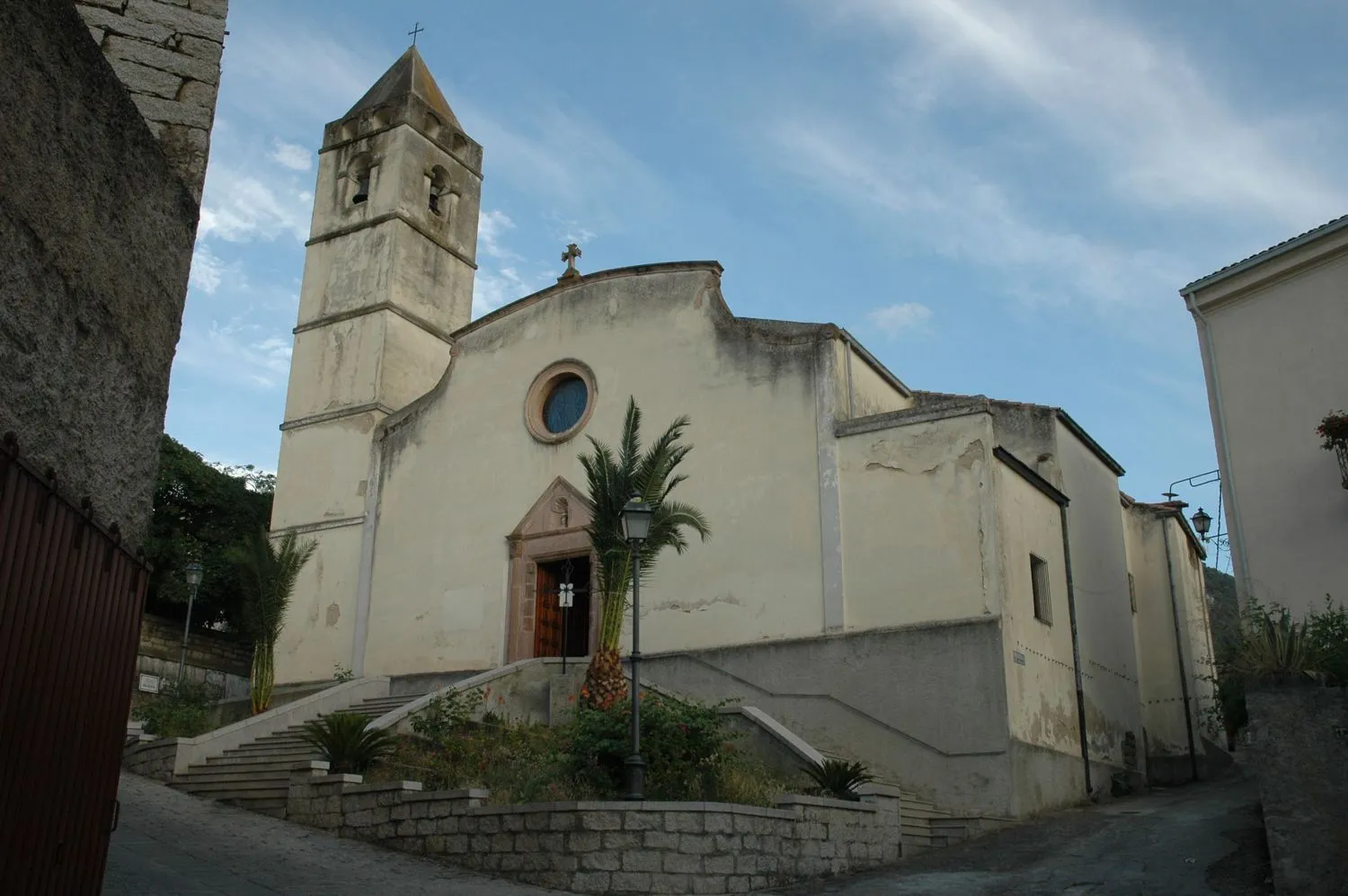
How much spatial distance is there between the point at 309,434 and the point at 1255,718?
18531mm

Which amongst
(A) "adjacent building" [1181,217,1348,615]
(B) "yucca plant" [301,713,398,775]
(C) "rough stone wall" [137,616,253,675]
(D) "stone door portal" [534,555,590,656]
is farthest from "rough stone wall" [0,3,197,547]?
(C) "rough stone wall" [137,616,253,675]

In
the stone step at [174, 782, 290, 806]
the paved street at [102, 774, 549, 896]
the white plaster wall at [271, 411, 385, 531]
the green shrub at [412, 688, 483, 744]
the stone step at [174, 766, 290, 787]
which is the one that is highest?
the white plaster wall at [271, 411, 385, 531]

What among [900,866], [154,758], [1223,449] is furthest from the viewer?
[154,758]

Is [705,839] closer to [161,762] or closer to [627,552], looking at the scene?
[627,552]

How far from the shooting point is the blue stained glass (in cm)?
2109

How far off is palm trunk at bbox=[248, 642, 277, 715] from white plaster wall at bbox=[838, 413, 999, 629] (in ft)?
30.7

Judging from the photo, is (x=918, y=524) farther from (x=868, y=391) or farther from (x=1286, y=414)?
(x=1286, y=414)

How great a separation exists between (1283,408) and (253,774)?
12.7 metres

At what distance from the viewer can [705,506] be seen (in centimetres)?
1878

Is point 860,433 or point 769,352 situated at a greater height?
point 769,352

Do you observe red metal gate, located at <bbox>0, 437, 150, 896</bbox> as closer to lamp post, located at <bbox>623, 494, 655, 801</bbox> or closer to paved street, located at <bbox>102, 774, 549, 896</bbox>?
paved street, located at <bbox>102, 774, 549, 896</bbox>

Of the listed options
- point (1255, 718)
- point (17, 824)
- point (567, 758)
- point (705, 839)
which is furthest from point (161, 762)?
point (1255, 718)

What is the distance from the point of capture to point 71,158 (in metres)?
5.70

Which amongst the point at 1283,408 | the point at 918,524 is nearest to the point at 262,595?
the point at 918,524
